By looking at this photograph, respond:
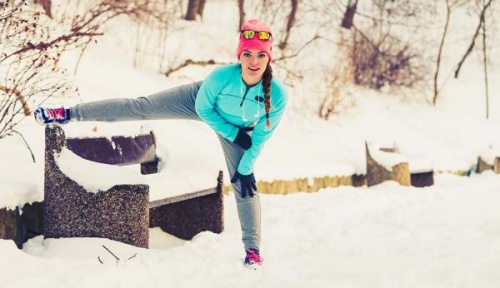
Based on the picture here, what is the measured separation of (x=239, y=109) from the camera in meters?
3.75

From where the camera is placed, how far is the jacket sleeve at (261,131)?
3696 mm

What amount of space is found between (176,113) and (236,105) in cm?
55

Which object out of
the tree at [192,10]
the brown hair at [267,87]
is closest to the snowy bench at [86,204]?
the brown hair at [267,87]

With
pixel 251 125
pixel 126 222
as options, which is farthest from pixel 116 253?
pixel 251 125

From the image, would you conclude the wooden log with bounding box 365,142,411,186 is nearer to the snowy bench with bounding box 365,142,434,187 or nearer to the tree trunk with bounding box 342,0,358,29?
the snowy bench with bounding box 365,142,434,187

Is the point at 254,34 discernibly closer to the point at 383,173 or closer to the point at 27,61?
the point at 27,61

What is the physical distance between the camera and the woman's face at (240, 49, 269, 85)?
3582mm

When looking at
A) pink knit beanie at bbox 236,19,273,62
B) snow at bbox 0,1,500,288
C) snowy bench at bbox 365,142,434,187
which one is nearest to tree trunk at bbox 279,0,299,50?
snow at bbox 0,1,500,288

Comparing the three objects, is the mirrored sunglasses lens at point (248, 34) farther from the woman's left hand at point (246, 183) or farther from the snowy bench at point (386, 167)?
the snowy bench at point (386, 167)

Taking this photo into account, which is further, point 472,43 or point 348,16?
point 472,43

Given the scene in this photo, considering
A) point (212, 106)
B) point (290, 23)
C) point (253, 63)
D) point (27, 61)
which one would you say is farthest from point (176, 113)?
point (290, 23)

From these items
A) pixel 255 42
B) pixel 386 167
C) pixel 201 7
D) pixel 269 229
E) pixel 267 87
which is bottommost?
pixel 386 167

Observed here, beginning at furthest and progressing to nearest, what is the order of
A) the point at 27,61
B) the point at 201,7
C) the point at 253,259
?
1. the point at 201,7
2. the point at 27,61
3. the point at 253,259

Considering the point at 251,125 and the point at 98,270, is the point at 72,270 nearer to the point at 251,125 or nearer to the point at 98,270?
the point at 98,270
